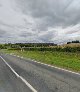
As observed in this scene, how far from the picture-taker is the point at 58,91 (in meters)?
9.17

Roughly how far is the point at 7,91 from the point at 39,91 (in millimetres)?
1466

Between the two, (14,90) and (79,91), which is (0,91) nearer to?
(14,90)

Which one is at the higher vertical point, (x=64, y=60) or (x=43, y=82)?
(x=43, y=82)

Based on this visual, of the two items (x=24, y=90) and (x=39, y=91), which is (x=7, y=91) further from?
(x=39, y=91)

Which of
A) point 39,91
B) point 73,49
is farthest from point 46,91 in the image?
point 73,49

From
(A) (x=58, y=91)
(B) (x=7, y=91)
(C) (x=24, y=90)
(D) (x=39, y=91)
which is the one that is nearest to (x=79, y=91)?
(A) (x=58, y=91)

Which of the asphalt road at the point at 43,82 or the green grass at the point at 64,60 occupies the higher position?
the asphalt road at the point at 43,82

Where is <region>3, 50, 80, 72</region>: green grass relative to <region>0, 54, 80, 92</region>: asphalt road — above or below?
below

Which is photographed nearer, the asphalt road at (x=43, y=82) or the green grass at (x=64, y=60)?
the asphalt road at (x=43, y=82)

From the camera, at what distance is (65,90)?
9.41 m

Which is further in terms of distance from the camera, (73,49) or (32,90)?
(73,49)

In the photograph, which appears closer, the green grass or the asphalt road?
the asphalt road

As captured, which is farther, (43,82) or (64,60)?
(64,60)

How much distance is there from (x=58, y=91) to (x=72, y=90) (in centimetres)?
70
